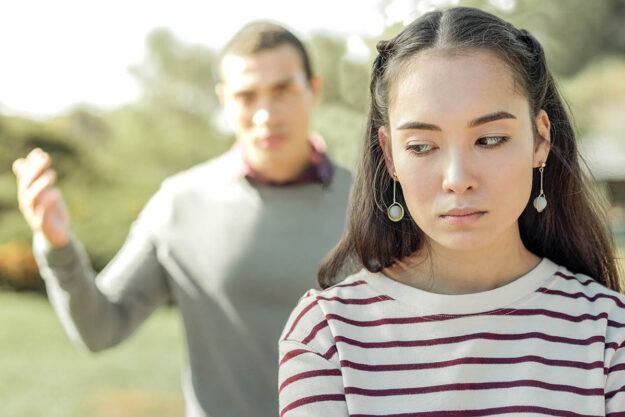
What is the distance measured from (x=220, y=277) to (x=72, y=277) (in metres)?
0.45

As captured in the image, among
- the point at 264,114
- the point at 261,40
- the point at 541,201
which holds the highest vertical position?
the point at 261,40

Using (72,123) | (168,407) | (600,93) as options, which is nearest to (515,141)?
(168,407)

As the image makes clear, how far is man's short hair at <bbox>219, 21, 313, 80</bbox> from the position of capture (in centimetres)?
263

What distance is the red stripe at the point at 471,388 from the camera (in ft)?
4.51

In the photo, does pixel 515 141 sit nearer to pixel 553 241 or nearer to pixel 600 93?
pixel 553 241

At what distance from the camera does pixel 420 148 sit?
141cm

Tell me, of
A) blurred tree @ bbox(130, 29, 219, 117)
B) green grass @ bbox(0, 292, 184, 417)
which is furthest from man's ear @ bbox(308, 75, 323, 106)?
blurred tree @ bbox(130, 29, 219, 117)

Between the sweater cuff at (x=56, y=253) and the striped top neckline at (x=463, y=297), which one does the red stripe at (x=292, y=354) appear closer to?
the striped top neckline at (x=463, y=297)

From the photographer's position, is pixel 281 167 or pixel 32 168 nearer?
pixel 32 168

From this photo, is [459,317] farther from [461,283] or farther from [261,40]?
[261,40]

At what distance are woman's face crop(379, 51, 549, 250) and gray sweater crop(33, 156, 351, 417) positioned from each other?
44.3 inches

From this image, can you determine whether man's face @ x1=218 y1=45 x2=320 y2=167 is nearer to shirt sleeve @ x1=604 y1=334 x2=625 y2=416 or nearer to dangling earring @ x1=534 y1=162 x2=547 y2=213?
dangling earring @ x1=534 y1=162 x2=547 y2=213

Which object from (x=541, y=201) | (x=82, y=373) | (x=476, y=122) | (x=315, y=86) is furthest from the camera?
(x=82, y=373)

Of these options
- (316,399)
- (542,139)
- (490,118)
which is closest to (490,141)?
(490,118)
